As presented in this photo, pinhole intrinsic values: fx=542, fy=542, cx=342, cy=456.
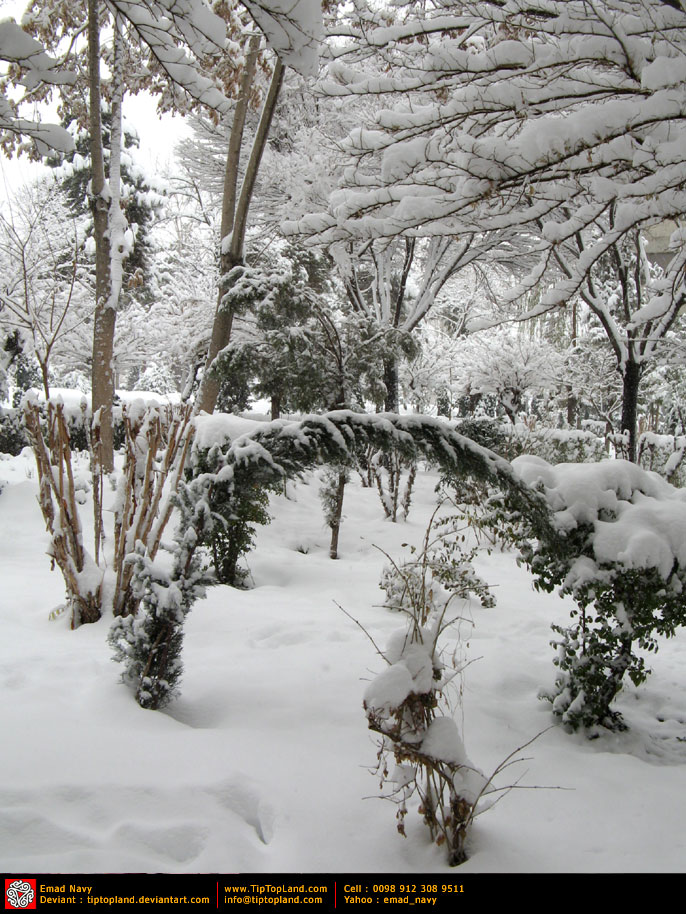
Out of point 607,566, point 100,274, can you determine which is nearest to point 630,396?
point 607,566

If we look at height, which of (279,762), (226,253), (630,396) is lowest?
(279,762)

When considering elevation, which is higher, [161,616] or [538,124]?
[538,124]

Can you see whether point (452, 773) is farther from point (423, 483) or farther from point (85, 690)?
point (423, 483)

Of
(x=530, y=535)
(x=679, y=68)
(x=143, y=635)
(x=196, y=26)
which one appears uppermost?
(x=679, y=68)

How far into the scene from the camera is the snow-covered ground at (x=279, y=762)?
1.54 meters

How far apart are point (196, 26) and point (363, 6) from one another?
2307 mm

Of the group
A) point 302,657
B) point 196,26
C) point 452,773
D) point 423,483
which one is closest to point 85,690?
point 302,657

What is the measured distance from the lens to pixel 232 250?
7543 mm

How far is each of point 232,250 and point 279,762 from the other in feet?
22.9

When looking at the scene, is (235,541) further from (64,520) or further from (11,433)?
(11,433)

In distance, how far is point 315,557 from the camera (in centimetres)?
604
